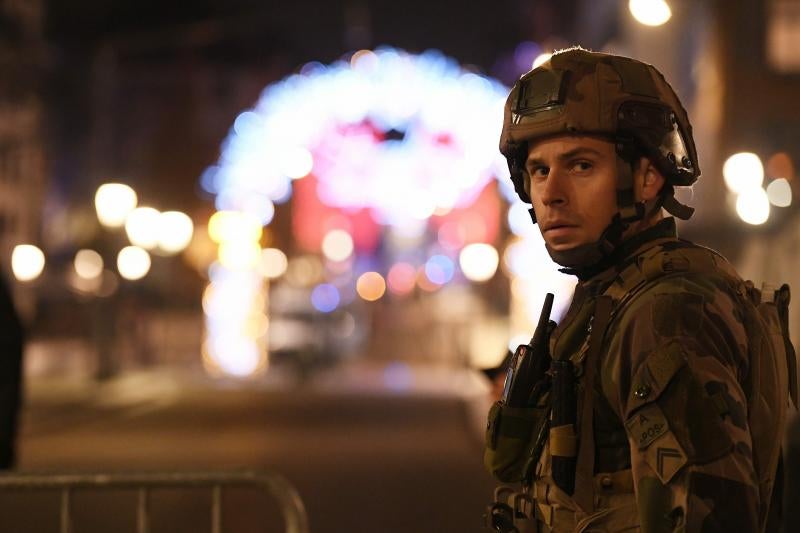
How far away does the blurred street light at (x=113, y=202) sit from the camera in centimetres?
2755

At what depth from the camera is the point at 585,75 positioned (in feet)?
10.6

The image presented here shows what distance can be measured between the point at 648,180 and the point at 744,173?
17867mm

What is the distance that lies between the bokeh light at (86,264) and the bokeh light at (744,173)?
1455 cm

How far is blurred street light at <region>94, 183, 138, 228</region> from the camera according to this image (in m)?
27.5

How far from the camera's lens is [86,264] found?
34.9 m

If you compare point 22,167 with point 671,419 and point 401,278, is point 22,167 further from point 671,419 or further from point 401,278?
point 671,419

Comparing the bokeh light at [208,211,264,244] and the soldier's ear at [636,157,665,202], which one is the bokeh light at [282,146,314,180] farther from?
the soldier's ear at [636,157,665,202]

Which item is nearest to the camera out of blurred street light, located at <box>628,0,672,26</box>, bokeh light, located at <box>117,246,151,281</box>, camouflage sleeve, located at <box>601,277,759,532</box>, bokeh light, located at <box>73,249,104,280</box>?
camouflage sleeve, located at <box>601,277,759,532</box>

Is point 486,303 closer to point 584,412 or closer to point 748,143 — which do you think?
point 748,143

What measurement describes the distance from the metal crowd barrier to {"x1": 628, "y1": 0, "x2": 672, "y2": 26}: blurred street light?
32.4 ft

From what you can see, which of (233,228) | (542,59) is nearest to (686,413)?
(542,59)

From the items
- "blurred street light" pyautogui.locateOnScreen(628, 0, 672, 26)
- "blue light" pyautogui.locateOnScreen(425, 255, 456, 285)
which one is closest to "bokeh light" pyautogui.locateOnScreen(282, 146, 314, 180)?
"blue light" pyautogui.locateOnScreen(425, 255, 456, 285)

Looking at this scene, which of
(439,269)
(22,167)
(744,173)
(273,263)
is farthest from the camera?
(273,263)

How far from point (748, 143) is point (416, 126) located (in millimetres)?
14002
